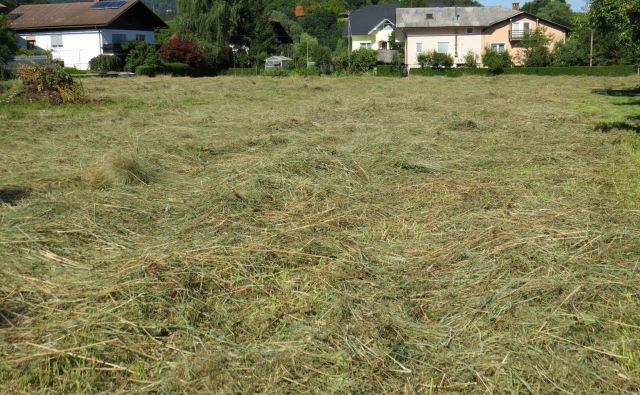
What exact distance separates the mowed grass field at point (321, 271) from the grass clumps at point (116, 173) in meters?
0.02

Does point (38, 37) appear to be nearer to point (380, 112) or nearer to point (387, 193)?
point (380, 112)

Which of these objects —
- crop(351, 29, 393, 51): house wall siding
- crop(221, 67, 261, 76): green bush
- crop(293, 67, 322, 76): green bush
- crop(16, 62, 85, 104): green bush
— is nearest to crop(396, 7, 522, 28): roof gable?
crop(351, 29, 393, 51): house wall siding

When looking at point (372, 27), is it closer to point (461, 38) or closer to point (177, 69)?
point (461, 38)

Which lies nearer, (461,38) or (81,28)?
(81,28)

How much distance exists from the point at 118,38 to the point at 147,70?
10.5 metres

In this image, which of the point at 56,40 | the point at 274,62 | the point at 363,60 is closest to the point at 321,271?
the point at 363,60

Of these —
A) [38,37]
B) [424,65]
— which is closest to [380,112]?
[424,65]

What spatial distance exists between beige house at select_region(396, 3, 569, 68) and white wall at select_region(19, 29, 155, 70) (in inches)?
962

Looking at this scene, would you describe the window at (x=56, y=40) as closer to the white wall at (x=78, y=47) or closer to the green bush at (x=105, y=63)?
the white wall at (x=78, y=47)

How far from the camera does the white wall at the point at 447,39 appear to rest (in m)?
54.1

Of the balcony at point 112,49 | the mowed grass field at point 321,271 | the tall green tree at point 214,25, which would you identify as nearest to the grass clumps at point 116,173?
the mowed grass field at point 321,271

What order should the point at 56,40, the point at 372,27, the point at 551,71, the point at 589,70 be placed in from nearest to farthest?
the point at 589,70 → the point at 551,71 → the point at 56,40 → the point at 372,27

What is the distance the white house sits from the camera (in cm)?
4616

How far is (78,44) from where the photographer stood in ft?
154
